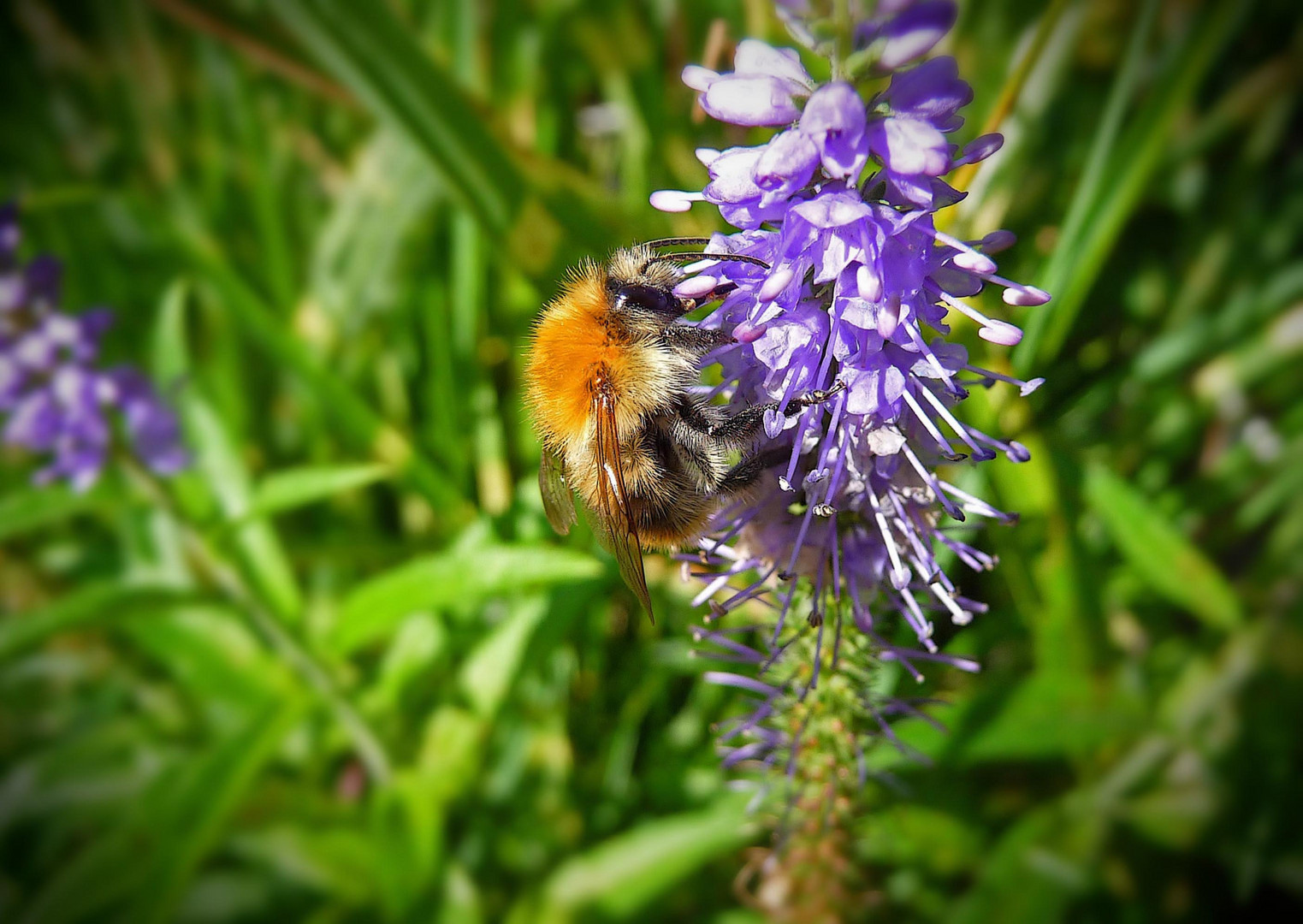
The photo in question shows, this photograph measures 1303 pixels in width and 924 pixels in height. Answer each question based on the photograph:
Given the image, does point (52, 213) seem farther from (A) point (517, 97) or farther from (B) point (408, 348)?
(A) point (517, 97)

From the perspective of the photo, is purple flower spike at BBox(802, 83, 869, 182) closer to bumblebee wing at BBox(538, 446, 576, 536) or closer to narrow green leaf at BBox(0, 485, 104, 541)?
bumblebee wing at BBox(538, 446, 576, 536)

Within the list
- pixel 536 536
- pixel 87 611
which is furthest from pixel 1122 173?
pixel 87 611

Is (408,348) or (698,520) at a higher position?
(408,348)

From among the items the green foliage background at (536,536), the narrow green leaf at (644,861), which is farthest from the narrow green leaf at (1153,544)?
the narrow green leaf at (644,861)

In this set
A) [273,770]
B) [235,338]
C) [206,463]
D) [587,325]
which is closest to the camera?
[587,325]

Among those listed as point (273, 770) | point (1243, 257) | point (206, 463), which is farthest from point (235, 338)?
point (1243, 257)

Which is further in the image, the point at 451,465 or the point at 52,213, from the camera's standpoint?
the point at 52,213
